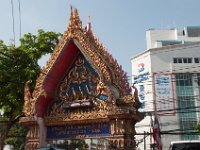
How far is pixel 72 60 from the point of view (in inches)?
382

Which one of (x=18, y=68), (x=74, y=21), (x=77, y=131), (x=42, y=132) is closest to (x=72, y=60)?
(x=74, y=21)

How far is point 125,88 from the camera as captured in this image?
877 centimetres

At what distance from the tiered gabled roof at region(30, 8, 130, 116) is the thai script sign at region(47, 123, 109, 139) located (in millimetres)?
676

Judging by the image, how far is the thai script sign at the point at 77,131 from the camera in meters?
8.59

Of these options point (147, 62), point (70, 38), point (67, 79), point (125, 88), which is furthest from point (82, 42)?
point (147, 62)

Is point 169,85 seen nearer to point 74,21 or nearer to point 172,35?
point 172,35

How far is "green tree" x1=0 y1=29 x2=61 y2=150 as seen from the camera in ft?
45.3

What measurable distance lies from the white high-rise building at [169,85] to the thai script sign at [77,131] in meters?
37.4

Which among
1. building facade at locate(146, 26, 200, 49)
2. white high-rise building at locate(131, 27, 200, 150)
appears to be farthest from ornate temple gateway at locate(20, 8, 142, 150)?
building facade at locate(146, 26, 200, 49)

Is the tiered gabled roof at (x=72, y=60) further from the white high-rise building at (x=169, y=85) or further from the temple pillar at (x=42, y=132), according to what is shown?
the white high-rise building at (x=169, y=85)

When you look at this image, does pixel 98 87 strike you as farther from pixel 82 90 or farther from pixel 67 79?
pixel 67 79

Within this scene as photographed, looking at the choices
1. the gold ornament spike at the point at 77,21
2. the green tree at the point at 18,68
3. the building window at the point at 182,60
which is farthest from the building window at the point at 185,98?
the gold ornament spike at the point at 77,21

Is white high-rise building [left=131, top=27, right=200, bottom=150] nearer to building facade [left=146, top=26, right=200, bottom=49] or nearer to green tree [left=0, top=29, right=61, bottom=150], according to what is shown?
building facade [left=146, top=26, right=200, bottom=49]

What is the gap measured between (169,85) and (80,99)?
138 feet
